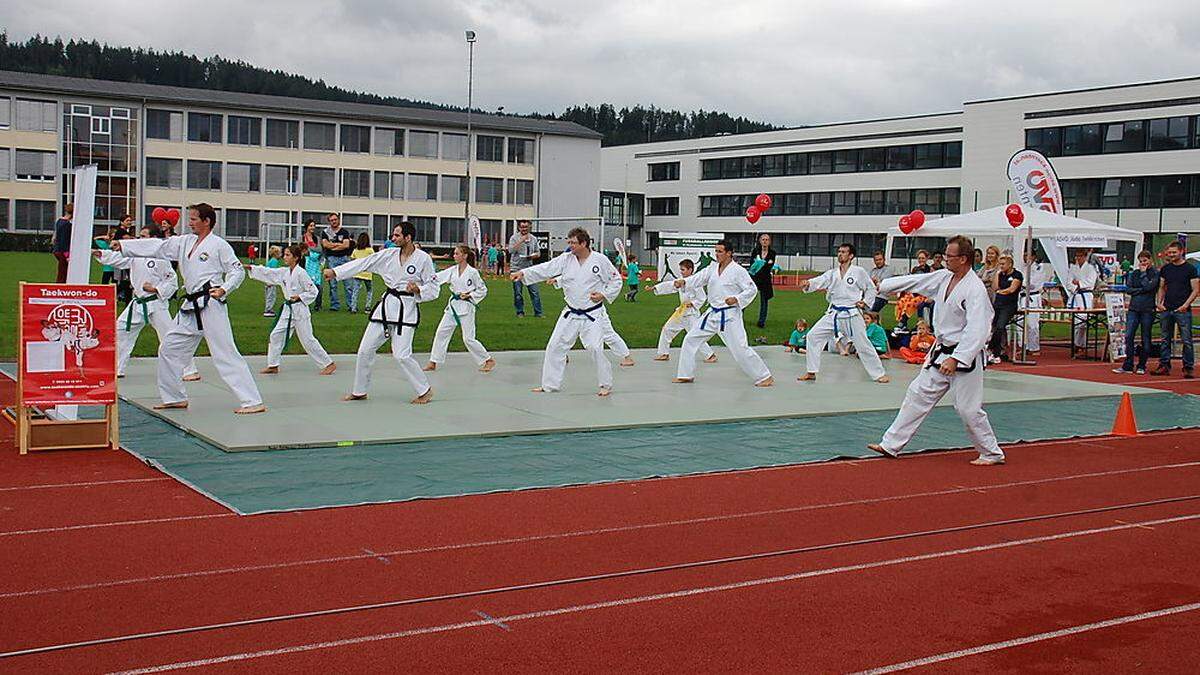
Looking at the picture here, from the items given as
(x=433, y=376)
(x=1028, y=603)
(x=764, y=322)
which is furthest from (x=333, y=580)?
(x=764, y=322)

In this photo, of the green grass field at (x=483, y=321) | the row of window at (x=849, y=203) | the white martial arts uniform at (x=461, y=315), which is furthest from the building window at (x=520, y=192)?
the white martial arts uniform at (x=461, y=315)

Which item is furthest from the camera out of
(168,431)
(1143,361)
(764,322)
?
(764,322)

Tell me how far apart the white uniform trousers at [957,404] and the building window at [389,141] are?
62.4 meters

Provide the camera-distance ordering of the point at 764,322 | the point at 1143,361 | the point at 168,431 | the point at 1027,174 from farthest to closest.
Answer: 1. the point at 764,322
2. the point at 1027,174
3. the point at 1143,361
4. the point at 168,431

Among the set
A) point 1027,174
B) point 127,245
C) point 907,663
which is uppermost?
point 1027,174

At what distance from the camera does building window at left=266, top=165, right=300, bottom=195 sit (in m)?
66.0

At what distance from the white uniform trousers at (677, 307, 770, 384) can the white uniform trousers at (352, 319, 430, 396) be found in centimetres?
409

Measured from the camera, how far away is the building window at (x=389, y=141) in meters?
69.4

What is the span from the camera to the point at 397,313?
12.1m

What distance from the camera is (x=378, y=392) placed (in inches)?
511

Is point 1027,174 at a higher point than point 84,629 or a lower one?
higher

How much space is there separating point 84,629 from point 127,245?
6.37m

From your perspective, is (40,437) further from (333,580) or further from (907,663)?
(907,663)

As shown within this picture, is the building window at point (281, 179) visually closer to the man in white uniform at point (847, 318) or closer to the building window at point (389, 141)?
the building window at point (389, 141)
